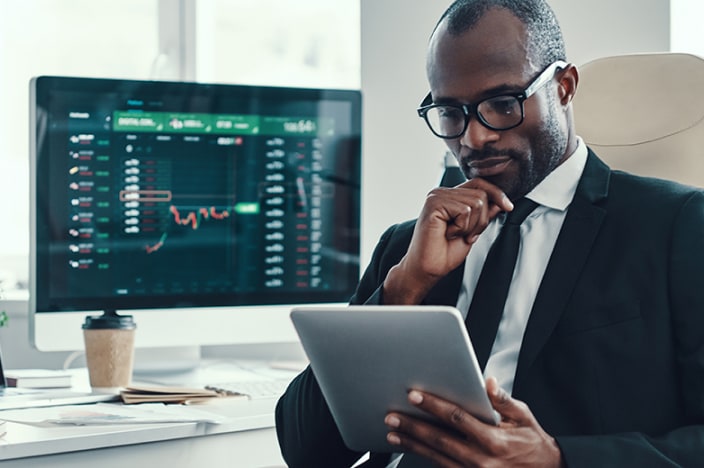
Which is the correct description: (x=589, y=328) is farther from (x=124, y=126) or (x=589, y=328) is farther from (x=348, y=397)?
(x=124, y=126)

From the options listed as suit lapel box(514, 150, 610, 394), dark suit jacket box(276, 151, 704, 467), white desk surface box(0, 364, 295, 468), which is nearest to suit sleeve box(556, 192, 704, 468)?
dark suit jacket box(276, 151, 704, 467)

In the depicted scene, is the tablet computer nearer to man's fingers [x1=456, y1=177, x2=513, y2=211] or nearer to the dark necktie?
the dark necktie

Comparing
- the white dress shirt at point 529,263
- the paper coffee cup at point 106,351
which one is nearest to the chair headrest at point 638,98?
the white dress shirt at point 529,263

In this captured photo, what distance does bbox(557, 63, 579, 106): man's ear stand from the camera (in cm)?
143

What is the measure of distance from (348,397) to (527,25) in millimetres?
556

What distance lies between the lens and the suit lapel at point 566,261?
1.31 m

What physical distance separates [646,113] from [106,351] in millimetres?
1010

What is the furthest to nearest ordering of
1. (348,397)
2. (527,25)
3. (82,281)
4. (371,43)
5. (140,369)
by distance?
(371,43) < (140,369) < (82,281) < (527,25) < (348,397)

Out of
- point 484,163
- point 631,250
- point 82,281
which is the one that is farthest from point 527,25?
point 82,281

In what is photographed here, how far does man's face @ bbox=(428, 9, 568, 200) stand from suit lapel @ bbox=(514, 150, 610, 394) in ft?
0.22

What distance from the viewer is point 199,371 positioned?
6.94 ft

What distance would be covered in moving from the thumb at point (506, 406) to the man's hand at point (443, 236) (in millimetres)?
Answer: 286

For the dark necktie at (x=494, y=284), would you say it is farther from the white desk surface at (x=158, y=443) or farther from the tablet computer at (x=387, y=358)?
the white desk surface at (x=158, y=443)

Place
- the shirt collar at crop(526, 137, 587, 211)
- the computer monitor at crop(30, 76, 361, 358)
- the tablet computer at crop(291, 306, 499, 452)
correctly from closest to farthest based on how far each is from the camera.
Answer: the tablet computer at crop(291, 306, 499, 452) < the shirt collar at crop(526, 137, 587, 211) < the computer monitor at crop(30, 76, 361, 358)
